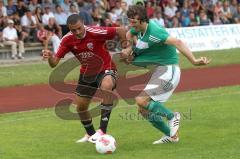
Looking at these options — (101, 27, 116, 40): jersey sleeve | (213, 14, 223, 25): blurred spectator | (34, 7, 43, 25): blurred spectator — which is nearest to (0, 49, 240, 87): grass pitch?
(34, 7, 43, 25): blurred spectator

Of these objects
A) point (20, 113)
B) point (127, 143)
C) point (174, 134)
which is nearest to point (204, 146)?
point (174, 134)

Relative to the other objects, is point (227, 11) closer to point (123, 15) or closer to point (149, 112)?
point (123, 15)

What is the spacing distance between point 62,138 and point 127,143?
1225 millimetres

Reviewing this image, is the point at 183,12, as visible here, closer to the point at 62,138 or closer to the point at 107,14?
the point at 107,14

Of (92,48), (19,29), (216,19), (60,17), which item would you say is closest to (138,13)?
(92,48)

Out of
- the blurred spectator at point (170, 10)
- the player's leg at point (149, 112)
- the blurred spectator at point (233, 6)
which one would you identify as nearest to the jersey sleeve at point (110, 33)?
the player's leg at point (149, 112)

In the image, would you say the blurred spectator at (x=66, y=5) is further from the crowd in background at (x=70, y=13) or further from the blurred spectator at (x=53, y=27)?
the blurred spectator at (x=53, y=27)

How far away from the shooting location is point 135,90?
1686 cm

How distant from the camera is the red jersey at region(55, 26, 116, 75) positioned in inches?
400

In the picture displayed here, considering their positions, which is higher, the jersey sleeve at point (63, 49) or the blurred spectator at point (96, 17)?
the jersey sleeve at point (63, 49)

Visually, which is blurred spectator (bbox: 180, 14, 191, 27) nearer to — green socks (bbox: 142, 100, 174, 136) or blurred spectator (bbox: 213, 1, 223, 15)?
blurred spectator (bbox: 213, 1, 223, 15)

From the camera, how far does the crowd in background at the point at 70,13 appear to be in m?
25.5

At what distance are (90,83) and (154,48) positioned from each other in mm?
1168

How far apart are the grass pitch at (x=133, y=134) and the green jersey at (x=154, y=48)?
1268 mm
